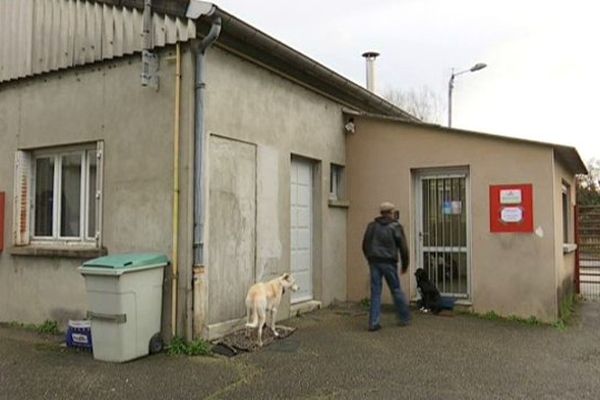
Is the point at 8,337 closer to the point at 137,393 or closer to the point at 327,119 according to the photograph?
the point at 137,393

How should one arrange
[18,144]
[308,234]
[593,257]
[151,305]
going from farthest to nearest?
[593,257] < [308,234] < [18,144] < [151,305]

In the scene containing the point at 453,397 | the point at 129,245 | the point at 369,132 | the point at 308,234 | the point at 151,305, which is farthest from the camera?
the point at 369,132

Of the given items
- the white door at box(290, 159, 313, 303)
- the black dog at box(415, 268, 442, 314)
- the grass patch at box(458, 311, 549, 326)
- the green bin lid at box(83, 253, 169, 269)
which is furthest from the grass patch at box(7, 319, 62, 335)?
the grass patch at box(458, 311, 549, 326)

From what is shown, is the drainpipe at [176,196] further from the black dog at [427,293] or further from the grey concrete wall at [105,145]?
the black dog at [427,293]

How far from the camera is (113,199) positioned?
7707mm

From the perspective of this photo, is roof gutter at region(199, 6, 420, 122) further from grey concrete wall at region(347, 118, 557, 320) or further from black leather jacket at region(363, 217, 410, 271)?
black leather jacket at region(363, 217, 410, 271)

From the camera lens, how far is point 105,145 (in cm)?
784

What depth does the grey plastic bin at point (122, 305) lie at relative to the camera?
6371mm

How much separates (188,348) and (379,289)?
2892 millimetres

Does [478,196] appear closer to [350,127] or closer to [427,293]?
[427,293]

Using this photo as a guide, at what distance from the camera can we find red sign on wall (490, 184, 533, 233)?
9.04 meters

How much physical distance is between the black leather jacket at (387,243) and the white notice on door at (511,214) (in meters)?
2.08

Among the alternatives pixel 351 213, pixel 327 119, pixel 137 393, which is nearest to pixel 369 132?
pixel 327 119

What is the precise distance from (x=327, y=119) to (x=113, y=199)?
420 centimetres
